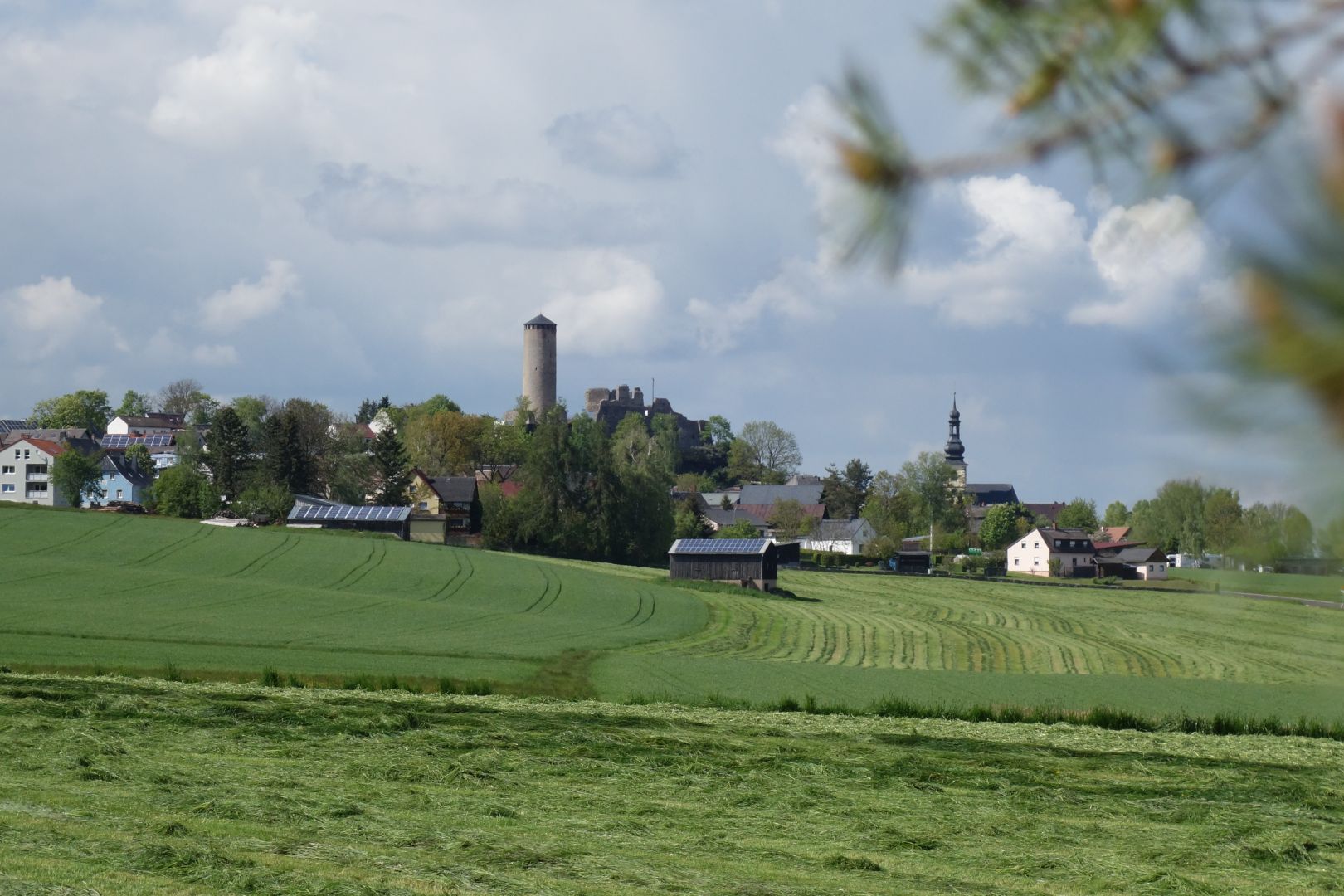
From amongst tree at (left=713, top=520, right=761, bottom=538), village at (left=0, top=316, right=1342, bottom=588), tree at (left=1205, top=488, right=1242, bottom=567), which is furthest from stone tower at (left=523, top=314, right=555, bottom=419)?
tree at (left=1205, top=488, right=1242, bottom=567)

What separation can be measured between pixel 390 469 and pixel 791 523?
1604 inches

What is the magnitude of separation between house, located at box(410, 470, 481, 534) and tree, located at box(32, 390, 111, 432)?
2674 inches

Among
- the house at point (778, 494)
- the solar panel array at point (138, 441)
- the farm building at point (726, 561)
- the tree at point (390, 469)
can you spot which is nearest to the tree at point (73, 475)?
the tree at point (390, 469)

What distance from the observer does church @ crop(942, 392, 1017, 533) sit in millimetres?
136250

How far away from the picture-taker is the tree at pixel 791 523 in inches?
4611

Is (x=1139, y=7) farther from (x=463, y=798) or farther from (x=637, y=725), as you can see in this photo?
(x=637, y=725)

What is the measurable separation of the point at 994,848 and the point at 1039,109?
8174 mm

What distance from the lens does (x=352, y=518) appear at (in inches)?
3009

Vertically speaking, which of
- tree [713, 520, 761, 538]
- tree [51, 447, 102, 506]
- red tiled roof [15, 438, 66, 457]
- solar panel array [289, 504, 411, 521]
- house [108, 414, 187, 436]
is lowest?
tree [713, 520, 761, 538]

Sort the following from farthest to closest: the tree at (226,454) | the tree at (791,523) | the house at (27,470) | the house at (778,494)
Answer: the house at (778,494), the tree at (791,523), the house at (27,470), the tree at (226,454)

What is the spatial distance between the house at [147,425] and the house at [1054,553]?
335 ft

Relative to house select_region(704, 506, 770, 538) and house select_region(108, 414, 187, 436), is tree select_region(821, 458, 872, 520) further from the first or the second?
house select_region(108, 414, 187, 436)

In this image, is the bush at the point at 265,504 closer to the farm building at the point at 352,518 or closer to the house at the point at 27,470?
the farm building at the point at 352,518

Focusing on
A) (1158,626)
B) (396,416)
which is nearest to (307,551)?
(1158,626)
